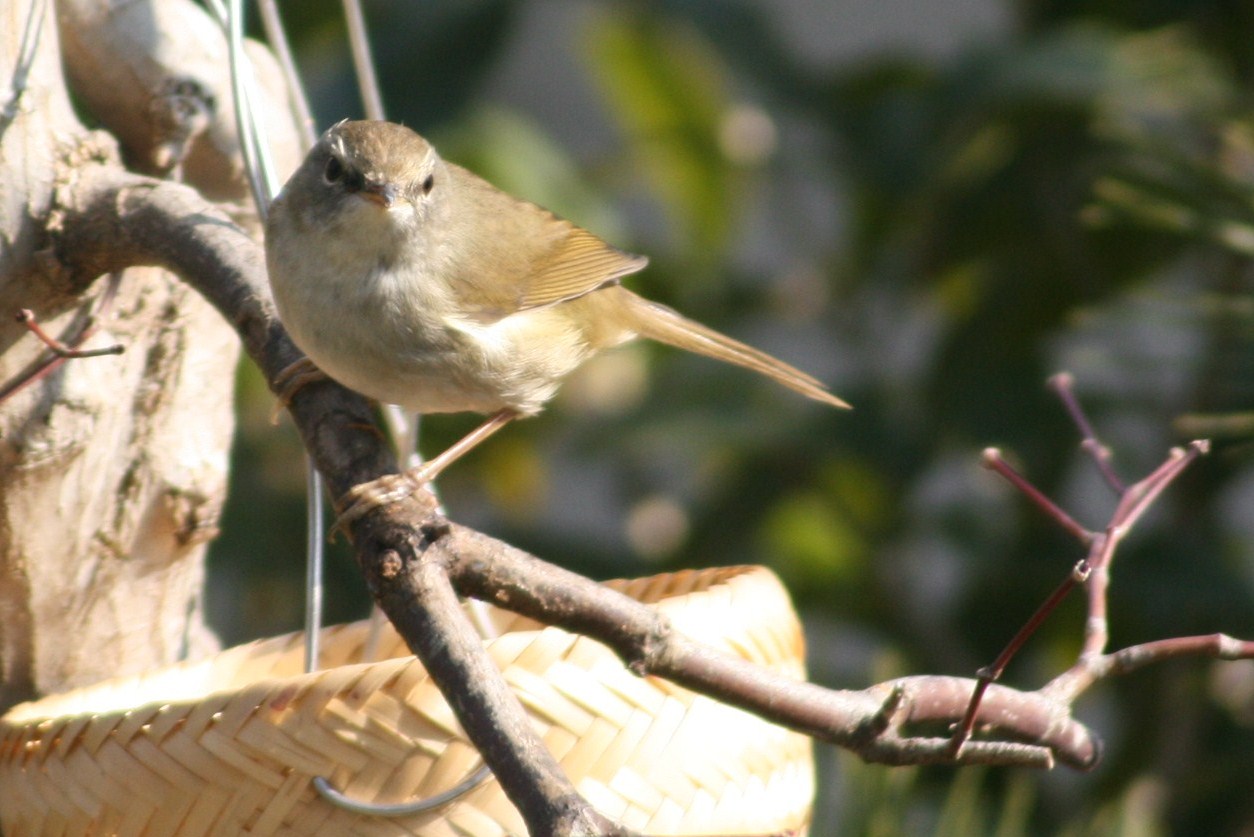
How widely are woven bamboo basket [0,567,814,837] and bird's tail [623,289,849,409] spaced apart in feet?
3.69

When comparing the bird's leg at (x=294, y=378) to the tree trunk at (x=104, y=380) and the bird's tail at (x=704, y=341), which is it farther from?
the bird's tail at (x=704, y=341)

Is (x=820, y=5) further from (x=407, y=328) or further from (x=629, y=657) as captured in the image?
(x=629, y=657)

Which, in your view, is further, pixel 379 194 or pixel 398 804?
pixel 379 194

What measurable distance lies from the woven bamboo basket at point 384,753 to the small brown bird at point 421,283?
1.18 ft

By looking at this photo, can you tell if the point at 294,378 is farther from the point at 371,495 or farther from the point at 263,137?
the point at 371,495

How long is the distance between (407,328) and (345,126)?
326 mm

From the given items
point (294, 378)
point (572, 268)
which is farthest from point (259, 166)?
point (572, 268)

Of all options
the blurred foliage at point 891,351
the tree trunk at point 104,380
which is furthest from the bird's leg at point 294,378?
the blurred foliage at point 891,351

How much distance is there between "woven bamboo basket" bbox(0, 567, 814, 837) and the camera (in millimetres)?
1213

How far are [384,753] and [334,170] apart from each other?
948mm

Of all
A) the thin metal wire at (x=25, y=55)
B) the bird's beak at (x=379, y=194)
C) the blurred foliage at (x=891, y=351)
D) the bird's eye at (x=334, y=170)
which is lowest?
the blurred foliage at (x=891, y=351)

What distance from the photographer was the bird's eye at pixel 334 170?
6.17ft

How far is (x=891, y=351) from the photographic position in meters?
3.88

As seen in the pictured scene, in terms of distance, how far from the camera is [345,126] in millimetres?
1916
